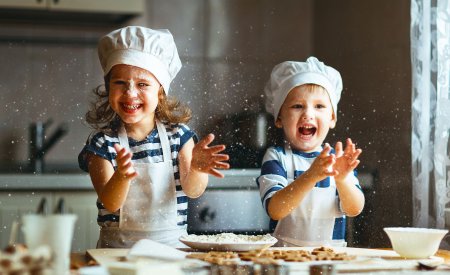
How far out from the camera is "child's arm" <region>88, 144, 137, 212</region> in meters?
0.92

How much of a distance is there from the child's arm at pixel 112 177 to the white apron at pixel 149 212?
5cm

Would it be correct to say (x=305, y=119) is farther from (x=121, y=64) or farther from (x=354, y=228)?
(x=354, y=228)

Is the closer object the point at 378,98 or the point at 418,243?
the point at 418,243

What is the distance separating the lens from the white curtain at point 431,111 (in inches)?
51.8

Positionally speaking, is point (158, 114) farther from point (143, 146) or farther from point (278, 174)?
point (278, 174)

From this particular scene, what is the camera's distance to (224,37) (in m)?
1.92

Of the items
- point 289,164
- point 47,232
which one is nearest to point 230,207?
point 289,164

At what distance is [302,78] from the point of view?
1264 mm

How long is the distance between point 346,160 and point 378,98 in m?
0.69

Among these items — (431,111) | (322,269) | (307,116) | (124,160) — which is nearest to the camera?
(322,269)

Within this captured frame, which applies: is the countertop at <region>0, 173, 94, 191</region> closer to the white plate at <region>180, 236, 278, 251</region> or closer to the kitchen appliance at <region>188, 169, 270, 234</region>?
the kitchen appliance at <region>188, 169, 270, 234</region>

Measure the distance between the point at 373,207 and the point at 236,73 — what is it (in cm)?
49

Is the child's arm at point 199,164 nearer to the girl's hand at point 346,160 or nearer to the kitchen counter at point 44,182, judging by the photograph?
the girl's hand at point 346,160

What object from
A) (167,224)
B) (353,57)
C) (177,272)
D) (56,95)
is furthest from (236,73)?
(177,272)
